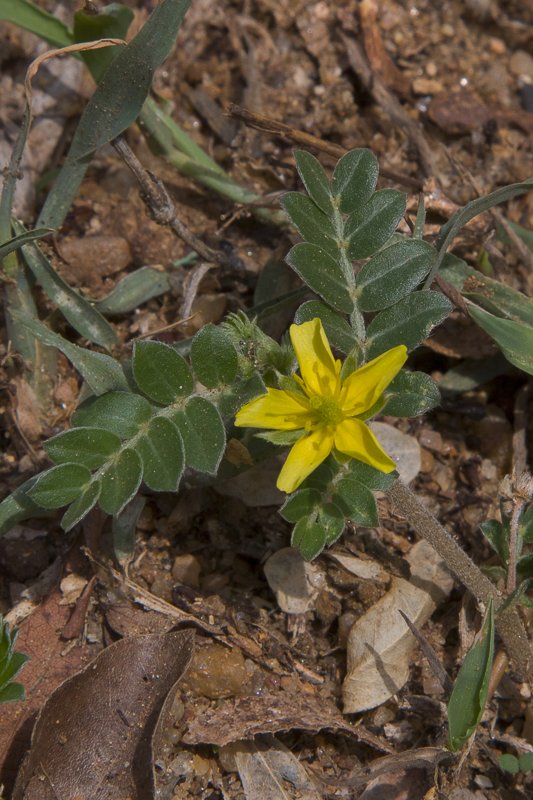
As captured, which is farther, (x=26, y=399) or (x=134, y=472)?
(x=26, y=399)

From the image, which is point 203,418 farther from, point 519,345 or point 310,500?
point 519,345

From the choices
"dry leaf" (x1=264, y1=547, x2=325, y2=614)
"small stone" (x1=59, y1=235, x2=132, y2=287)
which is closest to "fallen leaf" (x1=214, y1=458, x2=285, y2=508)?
"dry leaf" (x1=264, y1=547, x2=325, y2=614)

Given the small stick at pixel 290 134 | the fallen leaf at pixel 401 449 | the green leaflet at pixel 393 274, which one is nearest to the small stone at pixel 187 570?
the fallen leaf at pixel 401 449

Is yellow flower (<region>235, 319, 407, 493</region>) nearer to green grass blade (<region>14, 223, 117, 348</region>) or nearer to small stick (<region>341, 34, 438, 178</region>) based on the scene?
green grass blade (<region>14, 223, 117, 348</region>)

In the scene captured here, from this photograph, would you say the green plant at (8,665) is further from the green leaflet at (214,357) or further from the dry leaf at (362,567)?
the dry leaf at (362,567)

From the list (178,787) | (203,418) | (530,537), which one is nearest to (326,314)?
(203,418)

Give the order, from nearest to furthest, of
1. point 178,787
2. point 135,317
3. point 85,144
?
point 178,787
point 85,144
point 135,317
